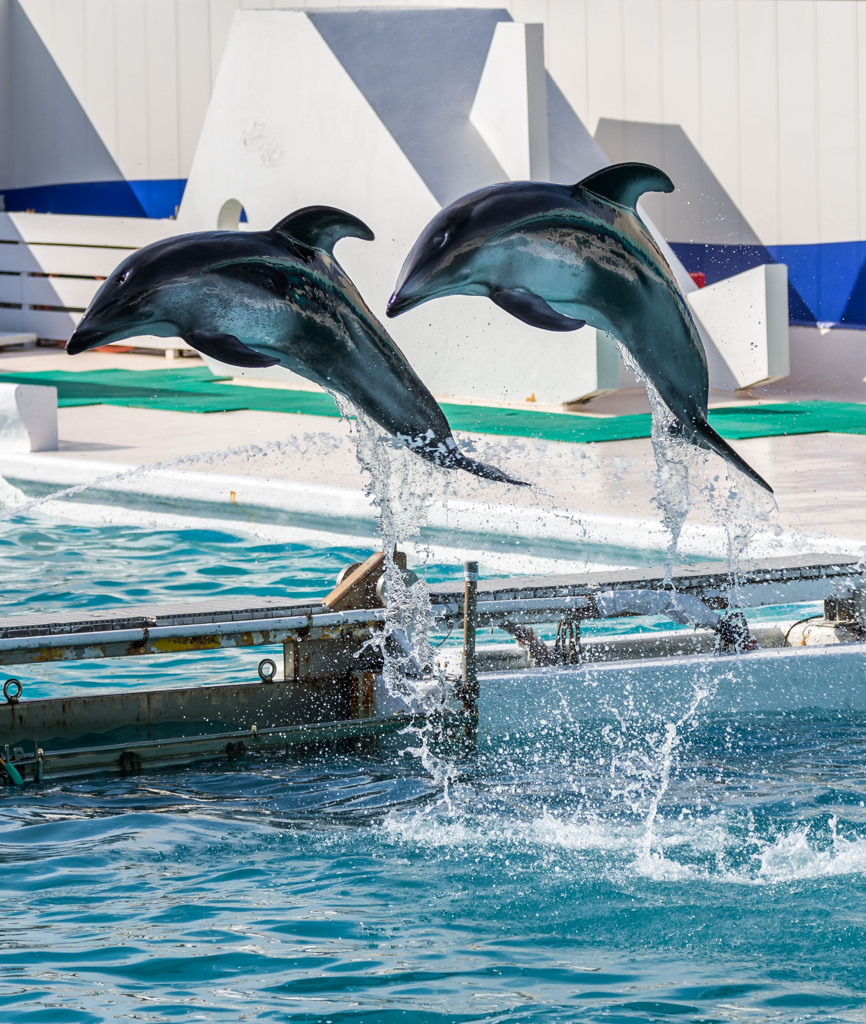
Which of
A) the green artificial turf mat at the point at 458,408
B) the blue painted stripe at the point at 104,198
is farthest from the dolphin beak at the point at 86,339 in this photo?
the blue painted stripe at the point at 104,198

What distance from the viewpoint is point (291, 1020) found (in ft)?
12.0

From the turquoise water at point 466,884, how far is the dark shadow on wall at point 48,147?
14.6m

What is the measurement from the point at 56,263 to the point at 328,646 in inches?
496

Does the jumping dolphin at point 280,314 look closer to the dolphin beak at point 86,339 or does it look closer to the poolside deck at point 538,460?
the dolphin beak at point 86,339

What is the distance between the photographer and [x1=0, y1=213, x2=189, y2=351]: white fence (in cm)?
1712

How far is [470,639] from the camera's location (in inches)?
221

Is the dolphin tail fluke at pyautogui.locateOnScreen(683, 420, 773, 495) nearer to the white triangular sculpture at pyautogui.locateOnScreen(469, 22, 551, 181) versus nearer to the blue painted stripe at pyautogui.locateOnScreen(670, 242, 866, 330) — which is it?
the white triangular sculpture at pyautogui.locateOnScreen(469, 22, 551, 181)

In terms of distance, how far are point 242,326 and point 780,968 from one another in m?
2.00

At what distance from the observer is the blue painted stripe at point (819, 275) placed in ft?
45.2

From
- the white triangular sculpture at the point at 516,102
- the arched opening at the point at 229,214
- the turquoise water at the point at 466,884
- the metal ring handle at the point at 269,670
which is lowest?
the turquoise water at the point at 466,884

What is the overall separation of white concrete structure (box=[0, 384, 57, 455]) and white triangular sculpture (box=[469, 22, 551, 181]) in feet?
14.5

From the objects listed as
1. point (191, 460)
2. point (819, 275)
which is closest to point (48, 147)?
point (819, 275)

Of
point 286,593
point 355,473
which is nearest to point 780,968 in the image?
point 286,593

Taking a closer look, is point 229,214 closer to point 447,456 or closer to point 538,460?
point 538,460
